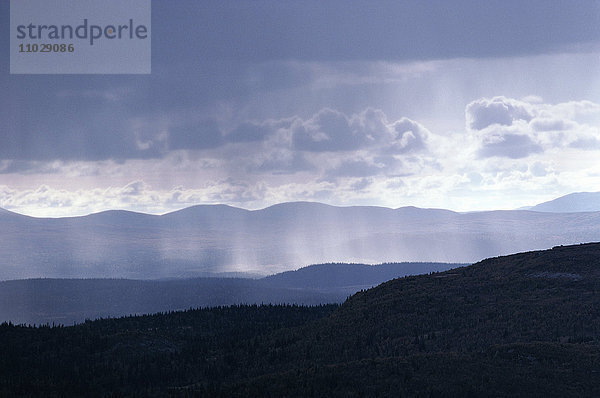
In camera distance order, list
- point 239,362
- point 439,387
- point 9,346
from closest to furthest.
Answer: point 439,387 → point 239,362 → point 9,346

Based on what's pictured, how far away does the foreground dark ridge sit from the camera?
6044cm

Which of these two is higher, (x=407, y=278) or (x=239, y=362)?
(x=407, y=278)

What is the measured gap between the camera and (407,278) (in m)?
120

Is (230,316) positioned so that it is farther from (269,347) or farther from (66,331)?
(269,347)

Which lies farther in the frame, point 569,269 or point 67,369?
point 569,269

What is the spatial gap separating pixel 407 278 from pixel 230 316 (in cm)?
3404

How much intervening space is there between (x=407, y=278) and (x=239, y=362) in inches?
1618

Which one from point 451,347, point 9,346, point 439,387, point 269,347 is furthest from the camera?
point 9,346

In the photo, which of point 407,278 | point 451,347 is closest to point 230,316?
point 407,278

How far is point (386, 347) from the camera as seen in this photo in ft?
276

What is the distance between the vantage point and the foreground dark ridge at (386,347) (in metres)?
60.4

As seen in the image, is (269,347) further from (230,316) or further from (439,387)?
(230,316)

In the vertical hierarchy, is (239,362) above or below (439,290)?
below

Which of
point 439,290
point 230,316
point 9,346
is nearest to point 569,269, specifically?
point 439,290
